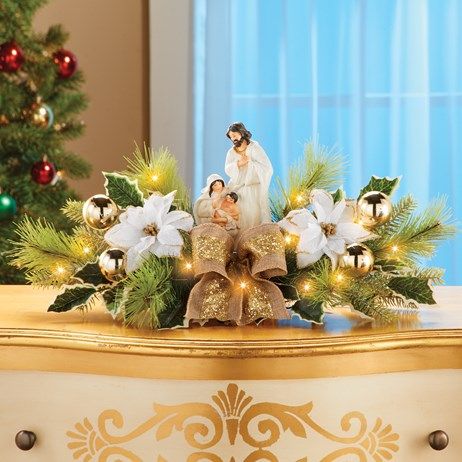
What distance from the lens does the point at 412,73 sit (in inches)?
118

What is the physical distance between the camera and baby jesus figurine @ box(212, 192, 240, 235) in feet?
3.93

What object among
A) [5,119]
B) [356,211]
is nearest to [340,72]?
[5,119]

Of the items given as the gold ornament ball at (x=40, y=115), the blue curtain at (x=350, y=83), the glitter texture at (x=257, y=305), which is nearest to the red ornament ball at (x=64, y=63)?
the gold ornament ball at (x=40, y=115)

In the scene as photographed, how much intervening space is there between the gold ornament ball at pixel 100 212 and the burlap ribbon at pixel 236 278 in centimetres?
11

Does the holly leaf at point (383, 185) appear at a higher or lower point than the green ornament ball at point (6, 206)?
lower

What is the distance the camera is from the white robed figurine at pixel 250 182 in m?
1.21

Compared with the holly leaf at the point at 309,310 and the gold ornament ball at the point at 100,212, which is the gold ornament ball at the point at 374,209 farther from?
the gold ornament ball at the point at 100,212

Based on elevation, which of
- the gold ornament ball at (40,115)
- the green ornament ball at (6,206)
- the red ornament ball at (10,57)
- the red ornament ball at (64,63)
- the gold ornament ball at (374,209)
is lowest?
the gold ornament ball at (374,209)

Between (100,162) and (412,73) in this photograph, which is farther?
(100,162)

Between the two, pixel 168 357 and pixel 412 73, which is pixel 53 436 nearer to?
pixel 168 357

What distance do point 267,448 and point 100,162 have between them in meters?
2.23

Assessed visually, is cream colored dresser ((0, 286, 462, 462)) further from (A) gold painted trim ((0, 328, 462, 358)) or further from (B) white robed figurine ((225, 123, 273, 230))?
(B) white robed figurine ((225, 123, 273, 230))

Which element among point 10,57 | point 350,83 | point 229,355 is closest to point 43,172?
point 10,57

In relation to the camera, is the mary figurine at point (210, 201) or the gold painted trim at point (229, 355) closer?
the gold painted trim at point (229, 355)
